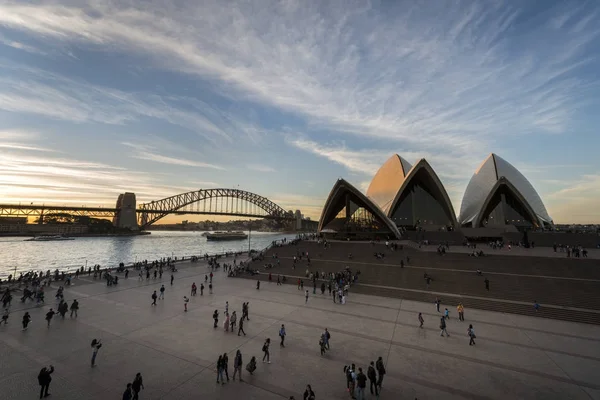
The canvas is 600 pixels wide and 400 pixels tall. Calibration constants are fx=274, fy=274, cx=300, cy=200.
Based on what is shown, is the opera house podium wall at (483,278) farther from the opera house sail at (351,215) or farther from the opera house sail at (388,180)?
the opera house sail at (388,180)

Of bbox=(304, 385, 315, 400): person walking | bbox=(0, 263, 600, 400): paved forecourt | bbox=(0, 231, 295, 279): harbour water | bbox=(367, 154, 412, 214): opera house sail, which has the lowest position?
bbox=(0, 231, 295, 279): harbour water

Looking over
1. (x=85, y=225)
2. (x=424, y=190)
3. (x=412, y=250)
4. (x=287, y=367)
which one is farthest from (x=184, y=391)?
(x=85, y=225)

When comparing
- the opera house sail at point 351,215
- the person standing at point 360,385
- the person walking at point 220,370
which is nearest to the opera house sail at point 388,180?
the opera house sail at point 351,215

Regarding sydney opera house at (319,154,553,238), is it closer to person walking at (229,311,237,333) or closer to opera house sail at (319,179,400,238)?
opera house sail at (319,179,400,238)

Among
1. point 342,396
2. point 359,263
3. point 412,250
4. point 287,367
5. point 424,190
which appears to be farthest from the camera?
point 424,190

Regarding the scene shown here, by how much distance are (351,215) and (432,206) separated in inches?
511

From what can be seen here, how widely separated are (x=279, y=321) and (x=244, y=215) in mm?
94146

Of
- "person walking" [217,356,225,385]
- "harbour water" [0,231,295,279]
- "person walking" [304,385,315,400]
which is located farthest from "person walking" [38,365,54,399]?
"harbour water" [0,231,295,279]

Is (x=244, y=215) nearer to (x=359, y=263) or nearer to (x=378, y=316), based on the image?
(x=359, y=263)

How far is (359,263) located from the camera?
73.0 ft

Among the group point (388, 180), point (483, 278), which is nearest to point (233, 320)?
point (483, 278)

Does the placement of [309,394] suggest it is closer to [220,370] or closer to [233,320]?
[220,370]

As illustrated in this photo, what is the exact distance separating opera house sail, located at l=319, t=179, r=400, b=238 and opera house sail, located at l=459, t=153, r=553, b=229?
1418 centimetres

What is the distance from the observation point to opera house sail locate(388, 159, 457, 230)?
40875mm
